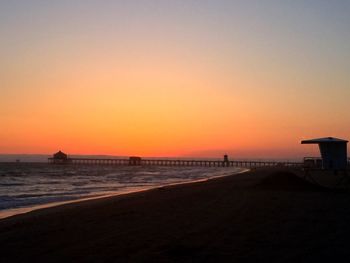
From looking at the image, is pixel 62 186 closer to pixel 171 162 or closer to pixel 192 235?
pixel 192 235

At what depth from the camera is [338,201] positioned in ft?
49.4

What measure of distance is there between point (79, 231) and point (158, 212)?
140 inches

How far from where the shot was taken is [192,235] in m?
8.93

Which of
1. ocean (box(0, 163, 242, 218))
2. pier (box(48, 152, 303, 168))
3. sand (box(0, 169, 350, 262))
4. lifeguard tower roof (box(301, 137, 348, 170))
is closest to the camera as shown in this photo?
sand (box(0, 169, 350, 262))

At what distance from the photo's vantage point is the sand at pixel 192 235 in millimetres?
7188

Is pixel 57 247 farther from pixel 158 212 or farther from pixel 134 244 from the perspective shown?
pixel 158 212

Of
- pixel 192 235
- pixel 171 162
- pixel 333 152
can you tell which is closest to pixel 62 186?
pixel 333 152

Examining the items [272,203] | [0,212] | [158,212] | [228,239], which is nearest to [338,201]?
[272,203]

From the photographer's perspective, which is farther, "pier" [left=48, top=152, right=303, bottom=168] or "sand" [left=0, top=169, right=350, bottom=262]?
"pier" [left=48, top=152, right=303, bottom=168]

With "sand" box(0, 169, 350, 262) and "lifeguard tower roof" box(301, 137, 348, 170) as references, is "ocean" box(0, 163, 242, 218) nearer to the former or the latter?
"sand" box(0, 169, 350, 262)

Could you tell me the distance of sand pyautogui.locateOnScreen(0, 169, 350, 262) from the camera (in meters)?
7.19

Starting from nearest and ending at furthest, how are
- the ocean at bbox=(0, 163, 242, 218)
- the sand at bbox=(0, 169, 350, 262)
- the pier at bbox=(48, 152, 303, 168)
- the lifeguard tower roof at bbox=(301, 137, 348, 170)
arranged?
the sand at bbox=(0, 169, 350, 262), the ocean at bbox=(0, 163, 242, 218), the lifeguard tower roof at bbox=(301, 137, 348, 170), the pier at bbox=(48, 152, 303, 168)

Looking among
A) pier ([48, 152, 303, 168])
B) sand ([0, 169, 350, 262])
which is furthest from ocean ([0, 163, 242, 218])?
pier ([48, 152, 303, 168])

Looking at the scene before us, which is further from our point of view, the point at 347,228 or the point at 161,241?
the point at 347,228
